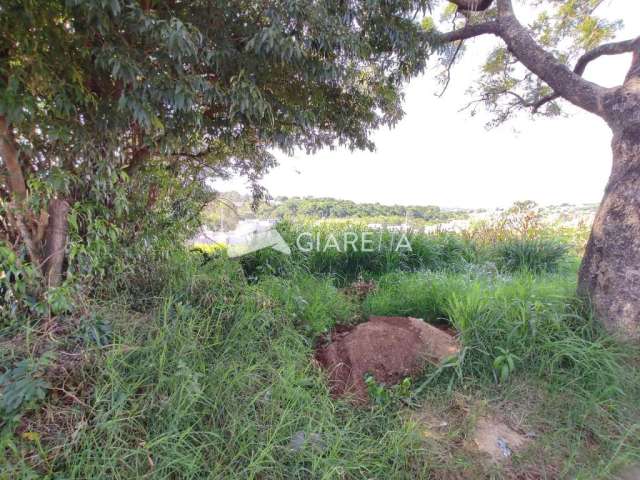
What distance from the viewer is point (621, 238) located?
83.2 inches

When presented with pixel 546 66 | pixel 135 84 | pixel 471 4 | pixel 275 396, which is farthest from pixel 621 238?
pixel 135 84

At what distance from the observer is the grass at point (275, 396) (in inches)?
48.1

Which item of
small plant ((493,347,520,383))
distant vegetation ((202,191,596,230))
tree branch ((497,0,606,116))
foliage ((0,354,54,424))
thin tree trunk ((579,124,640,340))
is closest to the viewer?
foliage ((0,354,54,424))

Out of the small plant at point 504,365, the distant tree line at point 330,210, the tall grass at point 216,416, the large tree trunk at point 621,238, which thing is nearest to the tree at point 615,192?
the large tree trunk at point 621,238

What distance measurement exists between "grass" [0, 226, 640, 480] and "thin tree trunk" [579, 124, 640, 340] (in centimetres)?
15

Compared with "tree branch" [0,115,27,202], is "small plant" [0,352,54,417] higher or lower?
lower

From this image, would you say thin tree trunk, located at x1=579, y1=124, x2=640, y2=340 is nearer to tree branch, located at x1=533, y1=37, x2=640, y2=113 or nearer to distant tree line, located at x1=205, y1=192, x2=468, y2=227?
tree branch, located at x1=533, y1=37, x2=640, y2=113

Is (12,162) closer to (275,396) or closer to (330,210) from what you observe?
(275,396)

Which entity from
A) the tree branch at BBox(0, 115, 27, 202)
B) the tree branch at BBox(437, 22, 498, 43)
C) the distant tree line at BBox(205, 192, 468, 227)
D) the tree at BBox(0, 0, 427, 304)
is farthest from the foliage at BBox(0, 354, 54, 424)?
the tree branch at BBox(437, 22, 498, 43)

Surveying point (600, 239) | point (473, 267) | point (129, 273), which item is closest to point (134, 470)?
point (129, 273)

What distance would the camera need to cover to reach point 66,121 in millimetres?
1599

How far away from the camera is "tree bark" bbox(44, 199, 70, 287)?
1.87m

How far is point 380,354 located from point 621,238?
1960mm

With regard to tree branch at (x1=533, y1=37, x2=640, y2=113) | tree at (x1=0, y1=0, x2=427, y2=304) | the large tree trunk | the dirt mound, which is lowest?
the dirt mound
